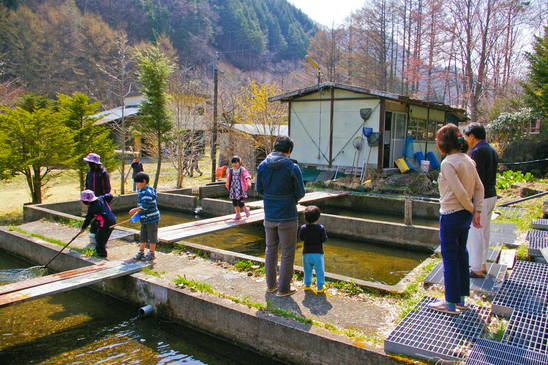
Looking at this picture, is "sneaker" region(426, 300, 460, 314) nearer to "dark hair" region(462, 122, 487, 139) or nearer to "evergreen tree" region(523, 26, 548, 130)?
"dark hair" region(462, 122, 487, 139)

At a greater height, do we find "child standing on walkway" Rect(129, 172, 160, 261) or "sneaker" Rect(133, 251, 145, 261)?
"child standing on walkway" Rect(129, 172, 160, 261)

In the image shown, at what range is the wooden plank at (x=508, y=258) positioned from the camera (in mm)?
5219

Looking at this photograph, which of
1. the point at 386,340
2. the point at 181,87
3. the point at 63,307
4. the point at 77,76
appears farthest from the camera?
the point at 77,76

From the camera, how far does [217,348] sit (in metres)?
4.61

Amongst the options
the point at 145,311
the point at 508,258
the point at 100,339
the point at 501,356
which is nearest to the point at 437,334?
the point at 501,356

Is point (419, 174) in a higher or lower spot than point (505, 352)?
higher

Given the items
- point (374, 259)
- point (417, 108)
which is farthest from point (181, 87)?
point (374, 259)

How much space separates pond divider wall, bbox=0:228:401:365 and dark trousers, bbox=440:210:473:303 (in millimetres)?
1044

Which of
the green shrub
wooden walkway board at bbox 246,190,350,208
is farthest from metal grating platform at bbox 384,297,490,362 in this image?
the green shrub

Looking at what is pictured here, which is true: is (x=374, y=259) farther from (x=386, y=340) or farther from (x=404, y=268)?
(x=386, y=340)

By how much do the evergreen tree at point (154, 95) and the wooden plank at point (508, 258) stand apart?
43.7ft

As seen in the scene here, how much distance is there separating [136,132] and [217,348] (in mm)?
12752

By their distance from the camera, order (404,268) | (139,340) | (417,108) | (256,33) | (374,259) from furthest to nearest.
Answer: (256,33) < (417,108) < (374,259) < (404,268) < (139,340)

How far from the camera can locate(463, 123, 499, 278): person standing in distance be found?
14.4 feet
